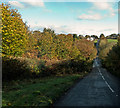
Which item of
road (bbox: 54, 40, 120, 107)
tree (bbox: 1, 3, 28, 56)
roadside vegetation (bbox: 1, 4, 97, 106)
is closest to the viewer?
road (bbox: 54, 40, 120, 107)

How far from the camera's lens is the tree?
74.2ft

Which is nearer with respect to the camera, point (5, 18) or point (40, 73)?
point (5, 18)

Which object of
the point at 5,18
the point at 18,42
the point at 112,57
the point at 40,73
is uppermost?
the point at 5,18

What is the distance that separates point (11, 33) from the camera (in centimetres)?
2295

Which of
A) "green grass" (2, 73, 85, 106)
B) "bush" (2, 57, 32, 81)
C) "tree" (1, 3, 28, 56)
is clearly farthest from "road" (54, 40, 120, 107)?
"tree" (1, 3, 28, 56)

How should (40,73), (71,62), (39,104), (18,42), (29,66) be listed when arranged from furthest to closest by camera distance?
1. (71,62)
2. (40,73)
3. (18,42)
4. (29,66)
5. (39,104)

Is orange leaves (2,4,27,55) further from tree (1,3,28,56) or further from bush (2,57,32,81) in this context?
bush (2,57,32,81)

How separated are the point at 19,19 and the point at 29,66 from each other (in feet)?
28.8

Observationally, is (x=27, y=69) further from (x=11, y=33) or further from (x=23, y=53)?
(x=23, y=53)

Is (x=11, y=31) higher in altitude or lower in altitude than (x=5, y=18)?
lower

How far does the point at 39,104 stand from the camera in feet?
32.2

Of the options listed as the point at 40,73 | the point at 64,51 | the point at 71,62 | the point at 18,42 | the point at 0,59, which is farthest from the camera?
the point at 64,51

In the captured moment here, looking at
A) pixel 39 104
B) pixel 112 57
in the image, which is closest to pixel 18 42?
pixel 39 104

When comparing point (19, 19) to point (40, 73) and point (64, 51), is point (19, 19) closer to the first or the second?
point (40, 73)
